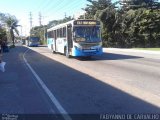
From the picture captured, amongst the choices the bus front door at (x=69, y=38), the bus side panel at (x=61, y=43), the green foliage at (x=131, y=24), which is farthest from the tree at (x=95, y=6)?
the bus front door at (x=69, y=38)

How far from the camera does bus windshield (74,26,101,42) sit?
28.0 metres

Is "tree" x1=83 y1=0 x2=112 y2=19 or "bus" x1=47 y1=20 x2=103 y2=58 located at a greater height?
"tree" x1=83 y1=0 x2=112 y2=19

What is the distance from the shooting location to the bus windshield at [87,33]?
28.0 m

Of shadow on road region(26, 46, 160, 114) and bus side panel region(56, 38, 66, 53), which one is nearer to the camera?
shadow on road region(26, 46, 160, 114)

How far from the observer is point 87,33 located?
91.9 ft

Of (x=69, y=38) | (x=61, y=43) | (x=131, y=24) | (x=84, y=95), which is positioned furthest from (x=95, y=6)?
(x=84, y=95)

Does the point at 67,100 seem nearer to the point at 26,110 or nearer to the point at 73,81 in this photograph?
the point at 26,110

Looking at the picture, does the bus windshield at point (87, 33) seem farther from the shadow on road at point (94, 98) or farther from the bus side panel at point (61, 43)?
the shadow on road at point (94, 98)

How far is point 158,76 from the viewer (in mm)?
15891

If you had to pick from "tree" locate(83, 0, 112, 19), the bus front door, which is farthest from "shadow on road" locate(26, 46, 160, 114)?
A: "tree" locate(83, 0, 112, 19)

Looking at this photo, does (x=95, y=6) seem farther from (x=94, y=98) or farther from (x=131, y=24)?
(x=94, y=98)

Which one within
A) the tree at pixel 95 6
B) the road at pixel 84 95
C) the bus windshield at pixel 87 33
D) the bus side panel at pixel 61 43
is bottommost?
the road at pixel 84 95

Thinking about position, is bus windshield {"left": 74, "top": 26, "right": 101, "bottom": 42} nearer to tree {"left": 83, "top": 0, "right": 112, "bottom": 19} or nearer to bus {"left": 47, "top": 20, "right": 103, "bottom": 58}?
bus {"left": 47, "top": 20, "right": 103, "bottom": 58}

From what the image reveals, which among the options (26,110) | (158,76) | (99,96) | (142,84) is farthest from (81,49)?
(26,110)
